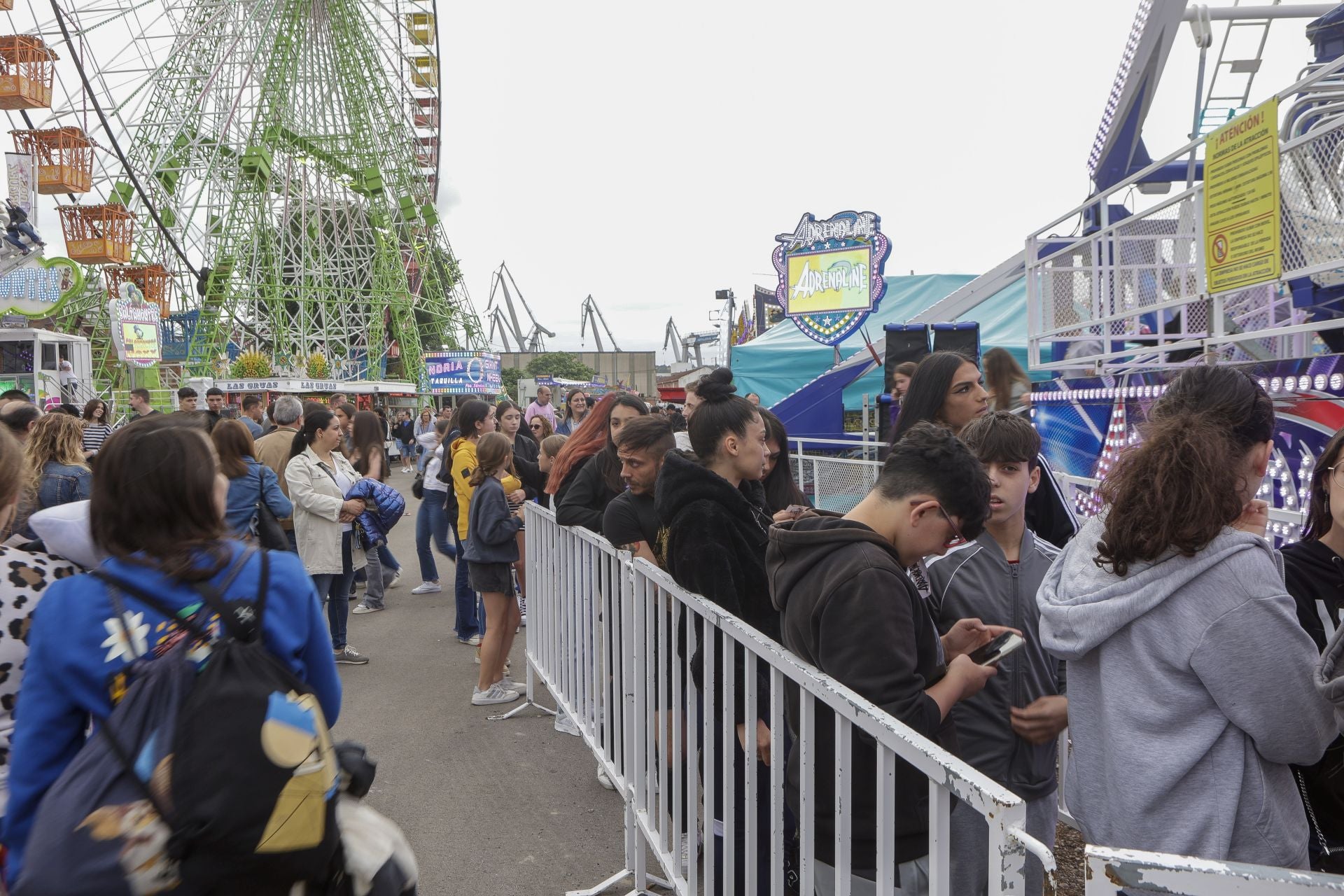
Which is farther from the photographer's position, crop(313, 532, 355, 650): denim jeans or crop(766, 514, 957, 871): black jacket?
crop(313, 532, 355, 650): denim jeans

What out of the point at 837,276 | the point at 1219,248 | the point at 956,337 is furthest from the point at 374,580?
the point at 837,276

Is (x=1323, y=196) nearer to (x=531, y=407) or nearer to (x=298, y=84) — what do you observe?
(x=531, y=407)

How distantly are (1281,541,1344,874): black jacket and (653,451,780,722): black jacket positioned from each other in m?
1.36

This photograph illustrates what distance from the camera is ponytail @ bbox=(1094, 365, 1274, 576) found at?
1.74 m

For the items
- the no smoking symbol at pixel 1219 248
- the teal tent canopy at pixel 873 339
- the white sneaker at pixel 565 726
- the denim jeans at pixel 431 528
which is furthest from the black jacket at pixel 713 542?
the teal tent canopy at pixel 873 339

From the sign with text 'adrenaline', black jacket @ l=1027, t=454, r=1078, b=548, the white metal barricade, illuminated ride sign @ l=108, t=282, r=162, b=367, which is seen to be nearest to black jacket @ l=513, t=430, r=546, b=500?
black jacket @ l=1027, t=454, r=1078, b=548

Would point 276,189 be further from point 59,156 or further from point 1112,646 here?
point 1112,646

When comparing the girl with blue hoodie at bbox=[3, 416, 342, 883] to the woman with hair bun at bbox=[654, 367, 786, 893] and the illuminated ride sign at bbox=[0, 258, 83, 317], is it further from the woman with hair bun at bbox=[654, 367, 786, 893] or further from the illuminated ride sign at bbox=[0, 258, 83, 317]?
the illuminated ride sign at bbox=[0, 258, 83, 317]

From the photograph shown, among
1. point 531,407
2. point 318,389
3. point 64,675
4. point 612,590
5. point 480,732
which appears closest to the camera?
point 64,675

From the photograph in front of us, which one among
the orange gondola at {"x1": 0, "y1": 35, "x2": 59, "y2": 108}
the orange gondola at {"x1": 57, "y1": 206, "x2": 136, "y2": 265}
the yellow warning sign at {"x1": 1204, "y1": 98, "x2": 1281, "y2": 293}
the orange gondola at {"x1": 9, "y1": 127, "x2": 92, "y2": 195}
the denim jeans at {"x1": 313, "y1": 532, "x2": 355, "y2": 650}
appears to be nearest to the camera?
the yellow warning sign at {"x1": 1204, "y1": 98, "x2": 1281, "y2": 293}

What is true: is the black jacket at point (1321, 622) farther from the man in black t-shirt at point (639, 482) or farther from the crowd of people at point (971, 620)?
the man in black t-shirt at point (639, 482)

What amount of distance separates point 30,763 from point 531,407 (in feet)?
33.5

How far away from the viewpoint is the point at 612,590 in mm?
3656

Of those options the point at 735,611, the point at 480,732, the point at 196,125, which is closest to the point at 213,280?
the point at 196,125
